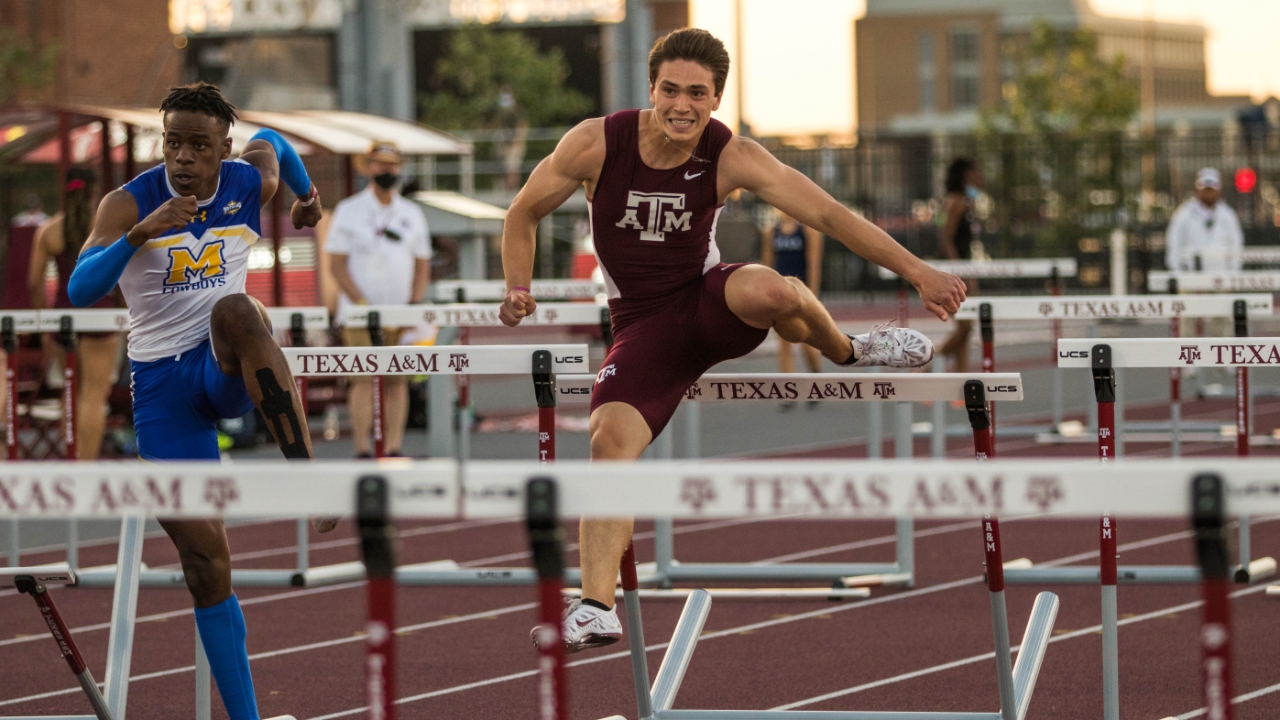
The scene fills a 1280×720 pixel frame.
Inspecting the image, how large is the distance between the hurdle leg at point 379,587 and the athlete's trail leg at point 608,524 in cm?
177

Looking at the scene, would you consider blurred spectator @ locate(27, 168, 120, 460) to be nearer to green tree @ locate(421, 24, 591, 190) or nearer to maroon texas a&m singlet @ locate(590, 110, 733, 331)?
maroon texas a&m singlet @ locate(590, 110, 733, 331)

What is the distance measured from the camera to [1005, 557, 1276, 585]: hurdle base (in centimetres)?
773

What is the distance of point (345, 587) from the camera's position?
8.21m

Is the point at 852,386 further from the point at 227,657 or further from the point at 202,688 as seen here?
the point at 202,688

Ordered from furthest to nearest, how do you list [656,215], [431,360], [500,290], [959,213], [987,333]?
[959,213] < [500,290] < [987,333] < [431,360] < [656,215]

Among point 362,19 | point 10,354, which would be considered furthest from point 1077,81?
point 10,354

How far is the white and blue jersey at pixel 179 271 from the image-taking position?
188 inches

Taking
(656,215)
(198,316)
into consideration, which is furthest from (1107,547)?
(198,316)

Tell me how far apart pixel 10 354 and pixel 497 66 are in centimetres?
3194

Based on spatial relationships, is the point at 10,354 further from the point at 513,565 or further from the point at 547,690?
the point at 547,690

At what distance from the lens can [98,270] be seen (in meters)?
4.57

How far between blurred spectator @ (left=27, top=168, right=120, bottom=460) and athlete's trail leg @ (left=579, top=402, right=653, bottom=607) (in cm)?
565

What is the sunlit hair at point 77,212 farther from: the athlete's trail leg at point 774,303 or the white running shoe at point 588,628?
the white running shoe at point 588,628

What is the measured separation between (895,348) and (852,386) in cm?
43
